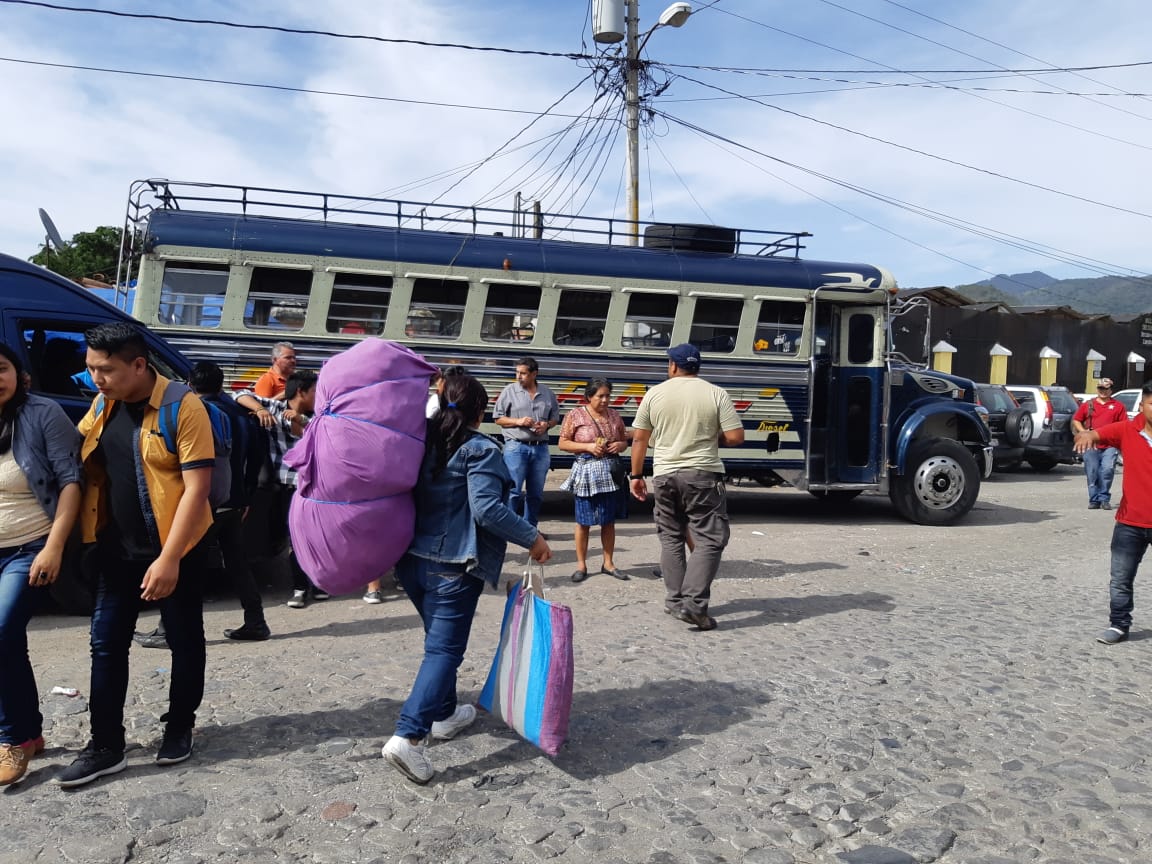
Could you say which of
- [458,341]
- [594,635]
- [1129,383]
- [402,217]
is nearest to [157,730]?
[594,635]

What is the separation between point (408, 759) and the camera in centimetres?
353

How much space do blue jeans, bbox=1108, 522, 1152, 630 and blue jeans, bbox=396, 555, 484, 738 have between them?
447cm

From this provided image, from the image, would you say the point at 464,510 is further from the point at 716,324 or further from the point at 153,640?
the point at 716,324

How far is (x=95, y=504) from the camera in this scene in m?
3.57

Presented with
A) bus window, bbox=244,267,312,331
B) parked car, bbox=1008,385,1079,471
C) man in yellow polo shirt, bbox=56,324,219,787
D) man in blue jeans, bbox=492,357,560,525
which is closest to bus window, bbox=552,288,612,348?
man in blue jeans, bbox=492,357,560,525

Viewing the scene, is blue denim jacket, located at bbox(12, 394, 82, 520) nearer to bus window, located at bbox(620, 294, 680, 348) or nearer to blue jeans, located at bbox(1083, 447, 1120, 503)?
bus window, located at bbox(620, 294, 680, 348)

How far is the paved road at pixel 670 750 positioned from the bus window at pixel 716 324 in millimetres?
4716

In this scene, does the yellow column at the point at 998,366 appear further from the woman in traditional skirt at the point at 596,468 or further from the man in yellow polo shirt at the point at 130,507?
the man in yellow polo shirt at the point at 130,507

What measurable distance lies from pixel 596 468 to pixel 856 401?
16.4ft

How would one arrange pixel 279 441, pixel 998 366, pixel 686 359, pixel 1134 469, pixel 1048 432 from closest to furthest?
pixel 1134 469, pixel 686 359, pixel 279 441, pixel 1048 432, pixel 998 366

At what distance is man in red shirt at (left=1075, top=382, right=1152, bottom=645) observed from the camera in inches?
223

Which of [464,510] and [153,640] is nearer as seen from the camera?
[464,510]

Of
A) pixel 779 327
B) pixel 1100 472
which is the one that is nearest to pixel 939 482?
pixel 779 327

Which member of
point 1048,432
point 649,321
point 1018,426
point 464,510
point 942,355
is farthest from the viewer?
point 942,355
